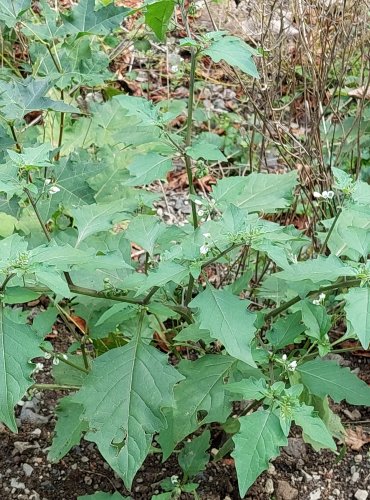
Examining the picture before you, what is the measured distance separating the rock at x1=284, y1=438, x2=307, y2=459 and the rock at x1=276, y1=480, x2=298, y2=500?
129 mm

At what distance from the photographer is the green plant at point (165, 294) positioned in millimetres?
1509

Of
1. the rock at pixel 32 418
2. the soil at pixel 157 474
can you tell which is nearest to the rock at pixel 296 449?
the soil at pixel 157 474

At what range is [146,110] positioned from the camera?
1.81 metres

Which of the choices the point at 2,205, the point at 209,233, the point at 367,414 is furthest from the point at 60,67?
the point at 367,414

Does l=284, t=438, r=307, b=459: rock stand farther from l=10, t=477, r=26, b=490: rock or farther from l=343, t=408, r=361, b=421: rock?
l=10, t=477, r=26, b=490: rock

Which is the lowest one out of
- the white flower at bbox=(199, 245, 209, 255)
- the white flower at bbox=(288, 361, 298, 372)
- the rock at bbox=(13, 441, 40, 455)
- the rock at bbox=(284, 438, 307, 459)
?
the rock at bbox=(13, 441, 40, 455)

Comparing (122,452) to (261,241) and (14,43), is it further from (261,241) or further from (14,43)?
(14,43)

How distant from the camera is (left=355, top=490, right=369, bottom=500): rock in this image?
227 centimetres

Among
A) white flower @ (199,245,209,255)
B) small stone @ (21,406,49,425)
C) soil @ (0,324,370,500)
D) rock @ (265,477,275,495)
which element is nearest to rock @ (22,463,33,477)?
soil @ (0,324,370,500)

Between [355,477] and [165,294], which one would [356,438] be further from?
[165,294]

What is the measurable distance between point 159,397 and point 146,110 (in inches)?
29.0

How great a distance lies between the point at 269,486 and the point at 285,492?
2.2 inches

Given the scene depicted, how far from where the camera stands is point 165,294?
194 centimetres

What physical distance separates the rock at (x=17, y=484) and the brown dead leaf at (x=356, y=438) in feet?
3.64
